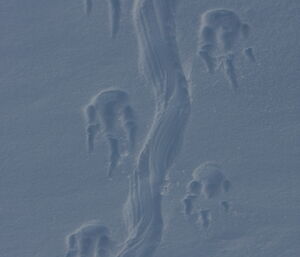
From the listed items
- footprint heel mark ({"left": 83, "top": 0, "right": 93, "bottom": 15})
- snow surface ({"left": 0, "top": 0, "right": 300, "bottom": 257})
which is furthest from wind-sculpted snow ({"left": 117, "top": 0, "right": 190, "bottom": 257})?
footprint heel mark ({"left": 83, "top": 0, "right": 93, "bottom": 15})

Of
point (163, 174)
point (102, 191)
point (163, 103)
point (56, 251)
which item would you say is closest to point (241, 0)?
point (163, 103)

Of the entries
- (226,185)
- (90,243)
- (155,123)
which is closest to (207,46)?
(155,123)

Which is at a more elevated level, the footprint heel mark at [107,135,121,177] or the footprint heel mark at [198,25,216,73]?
the footprint heel mark at [198,25,216,73]

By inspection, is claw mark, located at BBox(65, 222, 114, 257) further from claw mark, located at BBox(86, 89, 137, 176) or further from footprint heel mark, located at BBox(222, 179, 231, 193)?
footprint heel mark, located at BBox(222, 179, 231, 193)

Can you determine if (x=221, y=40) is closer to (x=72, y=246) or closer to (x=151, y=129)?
(x=151, y=129)

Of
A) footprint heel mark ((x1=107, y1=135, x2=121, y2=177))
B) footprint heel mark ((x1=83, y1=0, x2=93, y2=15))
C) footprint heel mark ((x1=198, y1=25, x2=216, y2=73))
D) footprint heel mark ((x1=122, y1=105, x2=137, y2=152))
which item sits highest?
footprint heel mark ((x1=83, y1=0, x2=93, y2=15))

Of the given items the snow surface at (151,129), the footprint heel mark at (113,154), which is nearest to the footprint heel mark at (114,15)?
the snow surface at (151,129)
